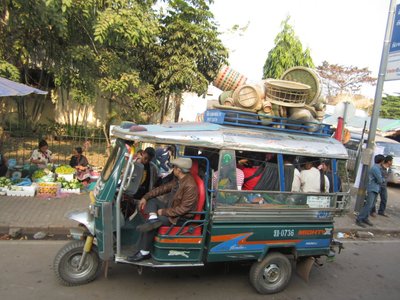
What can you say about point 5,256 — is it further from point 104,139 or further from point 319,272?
point 104,139

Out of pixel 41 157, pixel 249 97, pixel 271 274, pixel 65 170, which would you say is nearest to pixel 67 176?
pixel 65 170

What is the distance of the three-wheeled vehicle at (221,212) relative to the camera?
369 centimetres

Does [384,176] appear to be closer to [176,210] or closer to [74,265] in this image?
[176,210]

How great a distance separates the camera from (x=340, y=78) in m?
37.0

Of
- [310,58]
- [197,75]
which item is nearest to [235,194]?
[197,75]

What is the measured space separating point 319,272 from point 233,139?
9.08ft

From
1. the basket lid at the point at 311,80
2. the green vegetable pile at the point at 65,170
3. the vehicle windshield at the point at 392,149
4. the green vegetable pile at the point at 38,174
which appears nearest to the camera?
the basket lid at the point at 311,80

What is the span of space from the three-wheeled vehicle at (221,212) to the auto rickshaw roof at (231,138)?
11mm

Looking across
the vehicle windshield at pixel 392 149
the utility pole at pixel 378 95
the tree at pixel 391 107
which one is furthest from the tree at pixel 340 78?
the utility pole at pixel 378 95

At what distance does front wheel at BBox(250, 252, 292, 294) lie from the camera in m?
4.09

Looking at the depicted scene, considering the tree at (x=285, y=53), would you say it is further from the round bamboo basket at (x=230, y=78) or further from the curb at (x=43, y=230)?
the curb at (x=43, y=230)

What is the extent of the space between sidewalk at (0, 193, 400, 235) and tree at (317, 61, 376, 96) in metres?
31.3

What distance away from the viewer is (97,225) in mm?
3717

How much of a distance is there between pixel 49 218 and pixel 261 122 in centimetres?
419
